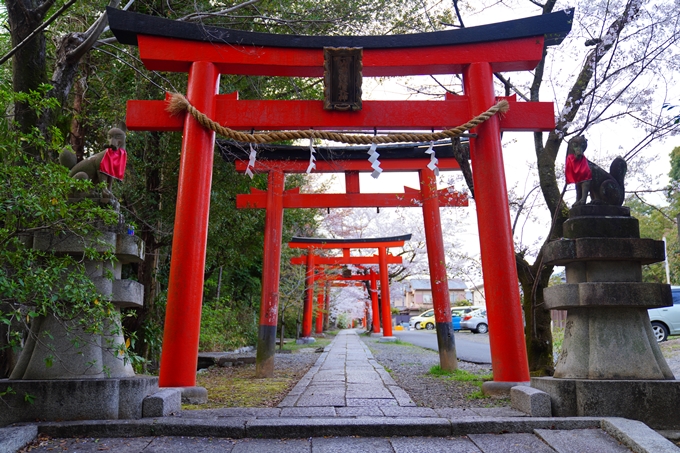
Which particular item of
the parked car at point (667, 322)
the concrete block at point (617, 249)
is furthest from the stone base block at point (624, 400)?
the parked car at point (667, 322)

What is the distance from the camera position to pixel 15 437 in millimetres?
→ 3264

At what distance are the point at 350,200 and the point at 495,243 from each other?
5593 millimetres

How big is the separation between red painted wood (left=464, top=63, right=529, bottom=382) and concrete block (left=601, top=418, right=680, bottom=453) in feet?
5.33

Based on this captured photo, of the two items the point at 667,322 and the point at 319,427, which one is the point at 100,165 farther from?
the point at 667,322

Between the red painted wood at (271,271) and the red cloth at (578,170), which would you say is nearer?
the red cloth at (578,170)

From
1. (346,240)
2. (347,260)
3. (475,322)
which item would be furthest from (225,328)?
(475,322)

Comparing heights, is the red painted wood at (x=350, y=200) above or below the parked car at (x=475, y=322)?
above

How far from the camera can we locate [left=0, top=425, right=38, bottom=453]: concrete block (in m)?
3.14

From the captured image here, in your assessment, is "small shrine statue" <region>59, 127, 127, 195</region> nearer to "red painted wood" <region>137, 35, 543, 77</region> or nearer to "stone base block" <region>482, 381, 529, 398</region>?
"red painted wood" <region>137, 35, 543, 77</region>

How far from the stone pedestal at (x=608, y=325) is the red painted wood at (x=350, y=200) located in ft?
17.6

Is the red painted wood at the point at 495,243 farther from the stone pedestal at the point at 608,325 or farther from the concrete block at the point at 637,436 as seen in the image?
the concrete block at the point at 637,436

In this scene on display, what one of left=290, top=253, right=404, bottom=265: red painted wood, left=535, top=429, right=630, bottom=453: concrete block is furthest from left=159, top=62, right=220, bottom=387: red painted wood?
left=290, top=253, right=404, bottom=265: red painted wood

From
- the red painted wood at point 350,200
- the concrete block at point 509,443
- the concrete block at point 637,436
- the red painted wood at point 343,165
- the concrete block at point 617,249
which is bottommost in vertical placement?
the concrete block at point 509,443

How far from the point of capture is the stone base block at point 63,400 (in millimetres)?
3752
